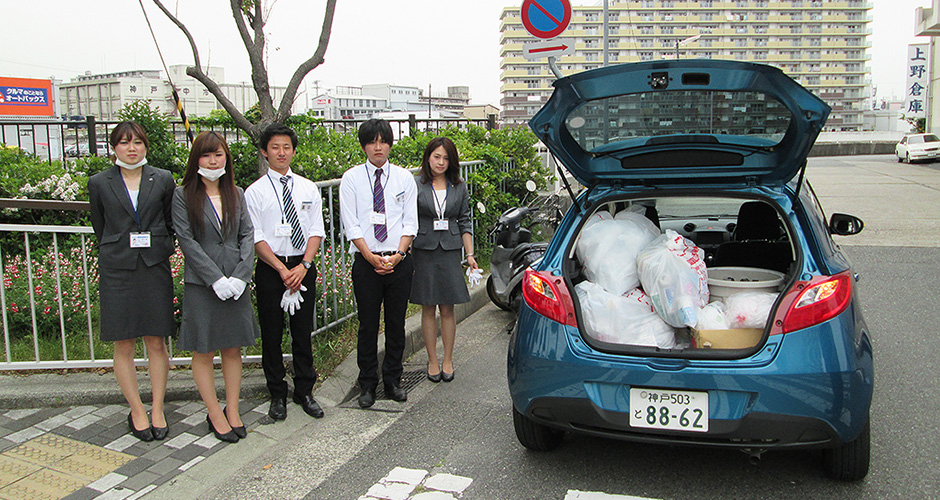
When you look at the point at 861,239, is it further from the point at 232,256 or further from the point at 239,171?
the point at 232,256

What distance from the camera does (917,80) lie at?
42.3 meters

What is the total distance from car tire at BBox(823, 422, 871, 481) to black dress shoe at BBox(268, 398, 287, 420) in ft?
9.65

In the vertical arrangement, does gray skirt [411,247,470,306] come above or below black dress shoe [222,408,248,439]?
above

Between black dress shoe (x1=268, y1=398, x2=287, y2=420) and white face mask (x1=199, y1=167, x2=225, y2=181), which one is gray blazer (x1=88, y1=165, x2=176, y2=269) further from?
black dress shoe (x1=268, y1=398, x2=287, y2=420)

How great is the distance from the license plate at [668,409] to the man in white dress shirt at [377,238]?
1.93m

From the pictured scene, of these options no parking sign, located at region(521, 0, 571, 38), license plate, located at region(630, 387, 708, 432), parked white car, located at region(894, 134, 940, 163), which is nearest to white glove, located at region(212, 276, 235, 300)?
license plate, located at region(630, 387, 708, 432)

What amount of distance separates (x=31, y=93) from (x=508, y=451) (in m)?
63.5

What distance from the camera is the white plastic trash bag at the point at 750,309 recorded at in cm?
326

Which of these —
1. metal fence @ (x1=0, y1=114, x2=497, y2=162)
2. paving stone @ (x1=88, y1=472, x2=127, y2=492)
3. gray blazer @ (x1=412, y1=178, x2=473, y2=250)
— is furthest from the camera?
metal fence @ (x1=0, y1=114, x2=497, y2=162)

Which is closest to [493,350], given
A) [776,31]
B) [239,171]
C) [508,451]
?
[508,451]

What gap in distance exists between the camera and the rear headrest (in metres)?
4.50

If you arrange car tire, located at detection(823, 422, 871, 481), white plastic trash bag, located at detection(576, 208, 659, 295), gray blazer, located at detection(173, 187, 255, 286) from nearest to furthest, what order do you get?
car tire, located at detection(823, 422, 871, 481) < white plastic trash bag, located at detection(576, 208, 659, 295) < gray blazer, located at detection(173, 187, 255, 286)

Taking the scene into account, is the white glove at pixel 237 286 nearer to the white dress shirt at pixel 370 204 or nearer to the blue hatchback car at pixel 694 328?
the white dress shirt at pixel 370 204

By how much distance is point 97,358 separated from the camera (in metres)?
4.87
